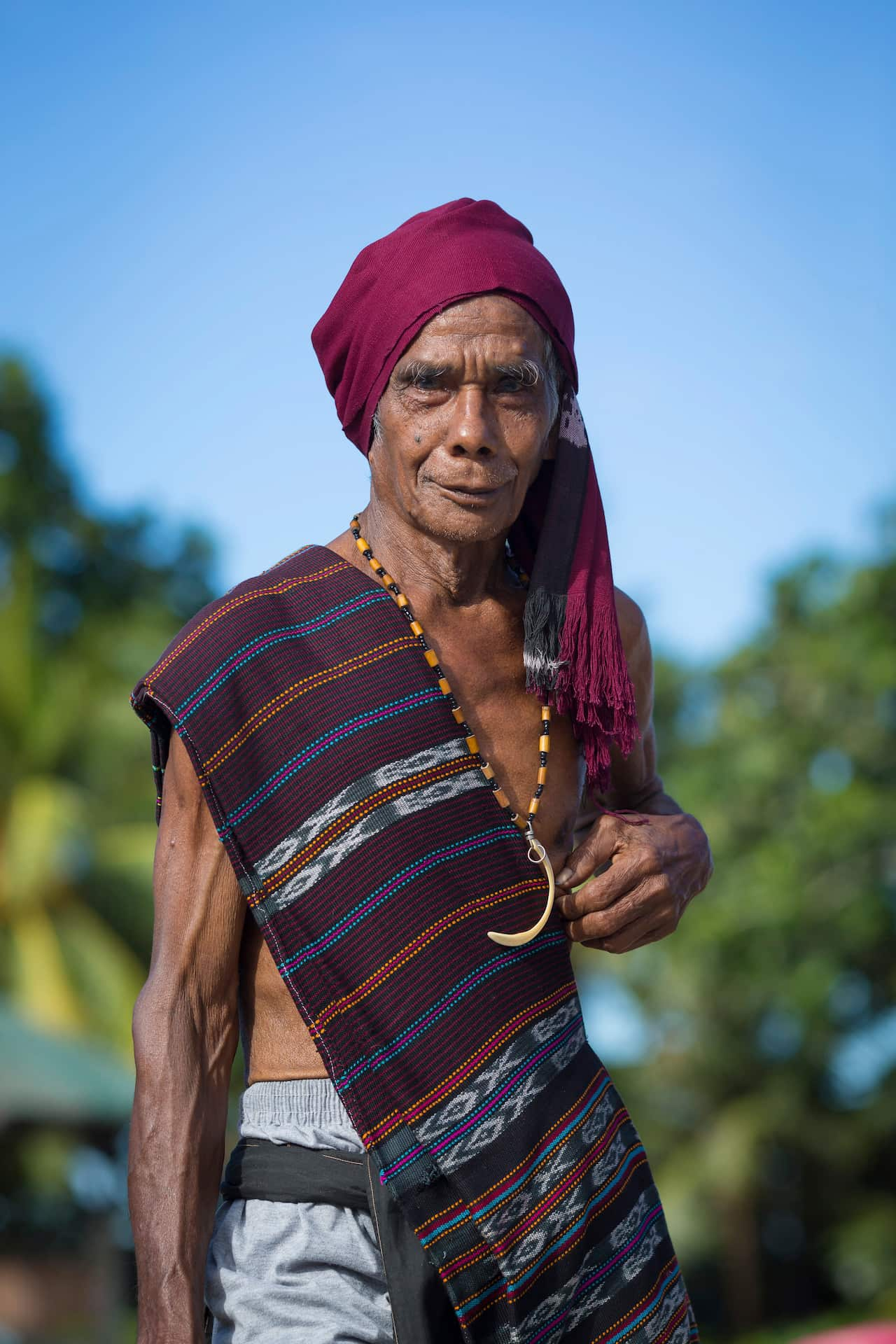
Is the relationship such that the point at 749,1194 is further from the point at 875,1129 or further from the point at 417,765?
the point at 417,765

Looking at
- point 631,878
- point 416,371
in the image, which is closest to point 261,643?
point 416,371

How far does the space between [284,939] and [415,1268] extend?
547 millimetres

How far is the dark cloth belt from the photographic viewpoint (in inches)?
91.3

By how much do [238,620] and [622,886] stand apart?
0.83 meters

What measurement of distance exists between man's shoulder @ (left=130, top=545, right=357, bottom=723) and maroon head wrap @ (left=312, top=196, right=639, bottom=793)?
0.29 metres

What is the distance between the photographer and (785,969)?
59.7 ft

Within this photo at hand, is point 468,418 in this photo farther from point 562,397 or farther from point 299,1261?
point 299,1261

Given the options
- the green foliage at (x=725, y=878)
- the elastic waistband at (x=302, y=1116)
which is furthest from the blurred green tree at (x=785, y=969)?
the elastic waistband at (x=302, y=1116)

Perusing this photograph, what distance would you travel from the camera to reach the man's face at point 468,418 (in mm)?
2684

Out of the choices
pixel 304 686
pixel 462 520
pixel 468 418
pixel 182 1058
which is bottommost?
pixel 182 1058

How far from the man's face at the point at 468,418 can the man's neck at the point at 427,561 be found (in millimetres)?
74

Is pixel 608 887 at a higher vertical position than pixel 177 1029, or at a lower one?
higher

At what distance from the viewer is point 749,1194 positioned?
22422 mm

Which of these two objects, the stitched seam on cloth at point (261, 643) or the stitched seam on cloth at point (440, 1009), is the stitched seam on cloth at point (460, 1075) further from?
the stitched seam on cloth at point (261, 643)
